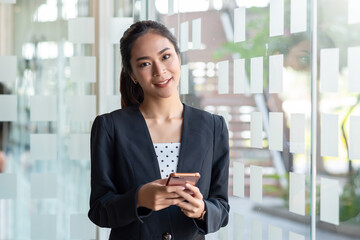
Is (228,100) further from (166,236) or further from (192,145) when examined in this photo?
(166,236)

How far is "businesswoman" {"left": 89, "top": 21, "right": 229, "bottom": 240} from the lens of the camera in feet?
5.00

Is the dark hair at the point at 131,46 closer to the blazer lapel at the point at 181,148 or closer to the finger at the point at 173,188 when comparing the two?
the blazer lapel at the point at 181,148

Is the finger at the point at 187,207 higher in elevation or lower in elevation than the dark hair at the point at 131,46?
lower

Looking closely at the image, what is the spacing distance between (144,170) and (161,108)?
20 cm

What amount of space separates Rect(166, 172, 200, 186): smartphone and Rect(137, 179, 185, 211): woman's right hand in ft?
0.04

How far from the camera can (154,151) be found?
1.56 metres

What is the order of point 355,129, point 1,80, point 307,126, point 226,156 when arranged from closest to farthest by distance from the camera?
point 226,156
point 355,129
point 307,126
point 1,80

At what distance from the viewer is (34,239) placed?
321 cm

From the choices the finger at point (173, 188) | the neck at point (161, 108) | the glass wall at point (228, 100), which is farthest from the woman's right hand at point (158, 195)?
the glass wall at point (228, 100)

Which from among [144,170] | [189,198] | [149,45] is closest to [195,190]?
[189,198]

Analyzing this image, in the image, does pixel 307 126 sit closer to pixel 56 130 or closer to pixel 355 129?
pixel 355 129

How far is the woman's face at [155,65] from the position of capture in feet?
5.15

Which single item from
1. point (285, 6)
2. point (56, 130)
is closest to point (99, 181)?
point (285, 6)

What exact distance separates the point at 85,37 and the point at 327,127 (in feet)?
5.76
